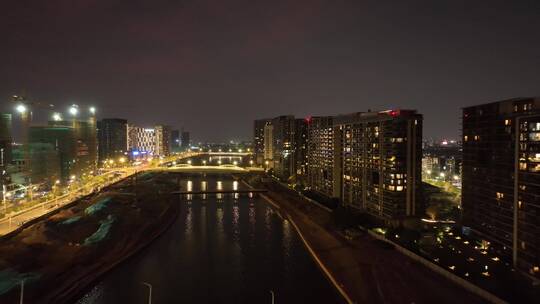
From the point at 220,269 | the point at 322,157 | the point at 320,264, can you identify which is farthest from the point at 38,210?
the point at 322,157

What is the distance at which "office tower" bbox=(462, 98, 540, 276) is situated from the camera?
10.3 metres

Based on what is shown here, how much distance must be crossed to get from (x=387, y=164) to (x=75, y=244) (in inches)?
553

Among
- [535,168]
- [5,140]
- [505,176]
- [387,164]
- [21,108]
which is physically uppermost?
[21,108]

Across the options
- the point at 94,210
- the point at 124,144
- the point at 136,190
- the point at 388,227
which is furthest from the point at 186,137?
the point at 388,227

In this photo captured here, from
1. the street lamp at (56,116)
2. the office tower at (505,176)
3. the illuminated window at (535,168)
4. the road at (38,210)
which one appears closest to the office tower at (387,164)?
the office tower at (505,176)

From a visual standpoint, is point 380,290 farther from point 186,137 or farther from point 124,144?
point 186,137

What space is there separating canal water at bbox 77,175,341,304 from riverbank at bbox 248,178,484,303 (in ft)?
1.98

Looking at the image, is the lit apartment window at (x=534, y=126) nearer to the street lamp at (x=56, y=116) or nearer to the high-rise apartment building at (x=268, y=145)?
the high-rise apartment building at (x=268, y=145)

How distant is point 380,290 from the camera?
403 inches

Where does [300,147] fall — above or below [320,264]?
above

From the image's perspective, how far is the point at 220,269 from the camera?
A: 13055 millimetres

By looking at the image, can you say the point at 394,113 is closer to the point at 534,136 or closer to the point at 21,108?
the point at 534,136

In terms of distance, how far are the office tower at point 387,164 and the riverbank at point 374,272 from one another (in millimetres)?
A: 2174

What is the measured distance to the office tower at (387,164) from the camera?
1614cm
